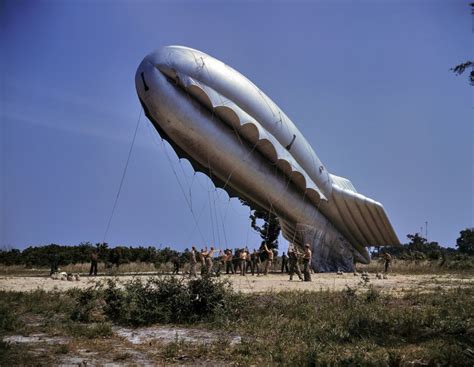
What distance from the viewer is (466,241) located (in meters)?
96.3

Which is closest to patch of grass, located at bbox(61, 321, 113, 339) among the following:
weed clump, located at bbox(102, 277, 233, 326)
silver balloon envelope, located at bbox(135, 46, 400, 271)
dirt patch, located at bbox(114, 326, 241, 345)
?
dirt patch, located at bbox(114, 326, 241, 345)

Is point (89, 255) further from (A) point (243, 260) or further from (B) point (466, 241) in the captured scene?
(B) point (466, 241)

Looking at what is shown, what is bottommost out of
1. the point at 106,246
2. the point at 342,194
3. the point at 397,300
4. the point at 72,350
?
the point at 72,350

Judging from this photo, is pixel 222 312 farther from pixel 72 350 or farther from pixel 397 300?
pixel 397 300

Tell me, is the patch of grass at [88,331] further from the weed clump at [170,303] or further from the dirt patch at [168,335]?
the weed clump at [170,303]

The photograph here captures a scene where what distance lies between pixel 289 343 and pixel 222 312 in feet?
10.4

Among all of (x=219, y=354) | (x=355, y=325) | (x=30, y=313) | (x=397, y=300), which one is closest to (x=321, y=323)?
(x=355, y=325)

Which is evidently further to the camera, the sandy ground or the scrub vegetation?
the sandy ground

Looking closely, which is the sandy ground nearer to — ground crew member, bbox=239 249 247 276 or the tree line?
ground crew member, bbox=239 249 247 276

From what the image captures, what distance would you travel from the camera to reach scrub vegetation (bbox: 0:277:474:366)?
7.51 meters

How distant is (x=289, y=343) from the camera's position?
27.6 ft

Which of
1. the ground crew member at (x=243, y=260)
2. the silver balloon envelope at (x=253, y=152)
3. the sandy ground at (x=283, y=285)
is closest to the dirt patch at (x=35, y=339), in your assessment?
the sandy ground at (x=283, y=285)

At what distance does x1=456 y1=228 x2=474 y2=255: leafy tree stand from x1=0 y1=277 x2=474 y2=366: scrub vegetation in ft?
294

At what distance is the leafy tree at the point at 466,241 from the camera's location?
9444 centimetres
